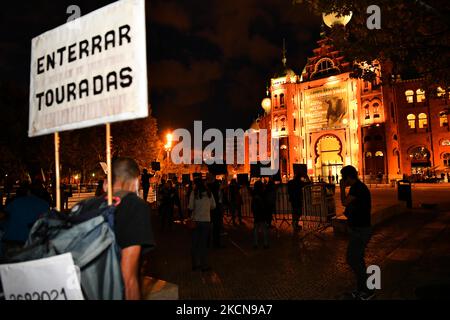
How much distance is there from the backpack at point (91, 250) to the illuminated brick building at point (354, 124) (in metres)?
40.3

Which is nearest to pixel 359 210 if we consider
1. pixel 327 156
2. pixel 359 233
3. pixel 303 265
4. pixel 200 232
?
pixel 359 233

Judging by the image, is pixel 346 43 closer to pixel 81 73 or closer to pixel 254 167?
pixel 81 73

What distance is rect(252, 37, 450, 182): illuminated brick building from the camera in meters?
44.7

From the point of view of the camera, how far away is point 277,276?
714cm

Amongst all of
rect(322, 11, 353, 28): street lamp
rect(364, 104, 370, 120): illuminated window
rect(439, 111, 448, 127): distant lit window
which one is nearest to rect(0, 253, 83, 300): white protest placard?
rect(322, 11, 353, 28): street lamp

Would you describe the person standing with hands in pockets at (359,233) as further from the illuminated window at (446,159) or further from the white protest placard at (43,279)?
the illuminated window at (446,159)

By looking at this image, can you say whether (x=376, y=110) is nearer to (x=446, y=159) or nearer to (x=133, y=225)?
(x=446, y=159)

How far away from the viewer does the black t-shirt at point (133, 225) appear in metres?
2.73

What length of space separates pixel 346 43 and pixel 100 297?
8794 mm

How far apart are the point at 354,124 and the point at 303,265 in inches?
1728

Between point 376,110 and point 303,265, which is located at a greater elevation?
point 376,110

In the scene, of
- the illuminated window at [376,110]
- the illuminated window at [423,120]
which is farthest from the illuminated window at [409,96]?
the illuminated window at [376,110]

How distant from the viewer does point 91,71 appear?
3.28 m
